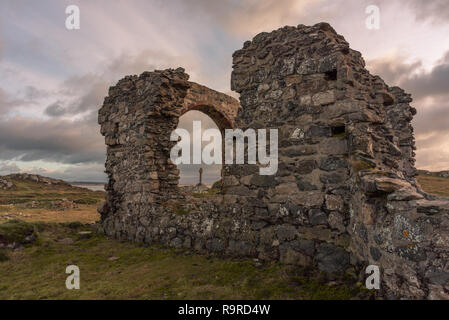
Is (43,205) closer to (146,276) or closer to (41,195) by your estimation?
(41,195)

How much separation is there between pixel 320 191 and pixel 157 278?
2.83m

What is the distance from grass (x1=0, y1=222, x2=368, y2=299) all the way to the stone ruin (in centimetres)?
36

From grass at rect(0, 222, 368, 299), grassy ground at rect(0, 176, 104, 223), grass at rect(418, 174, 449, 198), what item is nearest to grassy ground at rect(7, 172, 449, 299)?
grass at rect(0, 222, 368, 299)

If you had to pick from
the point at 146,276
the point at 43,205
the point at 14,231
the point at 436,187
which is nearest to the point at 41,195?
the point at 43,205

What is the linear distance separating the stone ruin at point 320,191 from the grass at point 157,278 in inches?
14.1

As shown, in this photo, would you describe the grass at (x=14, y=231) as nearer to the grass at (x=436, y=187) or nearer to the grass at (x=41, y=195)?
the grass at (x=41, y=195)

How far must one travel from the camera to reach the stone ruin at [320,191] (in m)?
2.68

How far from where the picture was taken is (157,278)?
428 centimetres

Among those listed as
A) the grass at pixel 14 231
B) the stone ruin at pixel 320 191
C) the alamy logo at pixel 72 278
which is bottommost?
the alamy logo at pixel 72 278

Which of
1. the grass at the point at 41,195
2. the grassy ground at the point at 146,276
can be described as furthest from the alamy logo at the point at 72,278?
the grass at the point at 41,195

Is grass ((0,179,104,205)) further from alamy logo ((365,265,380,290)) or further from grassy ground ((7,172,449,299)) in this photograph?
alamy logo ((365,265,380,290))

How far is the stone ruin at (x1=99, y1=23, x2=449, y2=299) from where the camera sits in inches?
105

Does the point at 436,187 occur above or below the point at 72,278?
above
